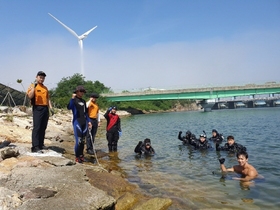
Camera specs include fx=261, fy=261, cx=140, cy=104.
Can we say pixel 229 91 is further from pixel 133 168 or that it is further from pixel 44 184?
pixel 44 184

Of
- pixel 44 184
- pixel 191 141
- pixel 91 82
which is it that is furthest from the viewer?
pixel 91 82

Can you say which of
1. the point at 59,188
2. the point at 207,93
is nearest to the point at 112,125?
the point at 59,188

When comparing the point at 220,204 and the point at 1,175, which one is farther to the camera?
the point at 220,204

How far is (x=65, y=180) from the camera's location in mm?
4633

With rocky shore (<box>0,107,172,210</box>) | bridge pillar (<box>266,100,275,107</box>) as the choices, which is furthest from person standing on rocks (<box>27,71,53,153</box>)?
bridge pillar (<box>266,100,275,107</box>)

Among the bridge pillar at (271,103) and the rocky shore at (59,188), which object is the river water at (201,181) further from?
the bridge pillar at (271,103)

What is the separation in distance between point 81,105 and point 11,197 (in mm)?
3851

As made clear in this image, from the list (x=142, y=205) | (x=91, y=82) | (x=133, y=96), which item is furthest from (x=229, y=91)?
(x=142, y=205)

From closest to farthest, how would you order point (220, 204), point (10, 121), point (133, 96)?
point (220, 204), point (10, 121), point (133, 96)

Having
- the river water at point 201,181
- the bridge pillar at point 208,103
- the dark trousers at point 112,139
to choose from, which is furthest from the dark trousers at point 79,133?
the bridge pillar at point 208,103

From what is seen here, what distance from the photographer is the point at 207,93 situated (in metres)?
56.5

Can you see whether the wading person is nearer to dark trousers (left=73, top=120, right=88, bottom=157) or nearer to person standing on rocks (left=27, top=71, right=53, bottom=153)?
dark trousers (left=73, top=120, right=88, bottom=157)

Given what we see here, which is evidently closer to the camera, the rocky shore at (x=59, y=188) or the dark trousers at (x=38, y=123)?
the rocky shore at (x=59, y=188)

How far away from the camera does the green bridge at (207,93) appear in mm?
51844
